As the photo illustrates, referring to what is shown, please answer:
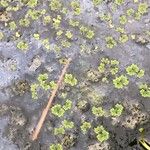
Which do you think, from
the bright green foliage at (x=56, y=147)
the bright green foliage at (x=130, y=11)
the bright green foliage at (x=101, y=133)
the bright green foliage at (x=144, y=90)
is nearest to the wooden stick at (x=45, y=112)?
the bright green foliage at (x=56, y=147)

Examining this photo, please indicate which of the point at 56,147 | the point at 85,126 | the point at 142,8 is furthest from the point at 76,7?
the point at 56,147

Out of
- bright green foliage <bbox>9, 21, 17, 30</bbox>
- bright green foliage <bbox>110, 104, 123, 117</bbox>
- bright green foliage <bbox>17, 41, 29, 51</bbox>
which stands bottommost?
bright green foliage <bbox>110, 104, 123, 117</bbox>

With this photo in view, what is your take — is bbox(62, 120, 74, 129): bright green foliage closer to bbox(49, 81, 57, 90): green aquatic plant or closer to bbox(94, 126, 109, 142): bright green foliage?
bbox(94, 126, 109, 142): bright green foliage

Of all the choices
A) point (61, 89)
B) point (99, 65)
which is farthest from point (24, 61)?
point (99, 65)

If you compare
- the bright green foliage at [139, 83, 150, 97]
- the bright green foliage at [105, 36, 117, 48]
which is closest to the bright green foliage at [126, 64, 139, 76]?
the bright green foliage at [139, 83, 150, 97]

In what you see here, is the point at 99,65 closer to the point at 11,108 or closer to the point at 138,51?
the point at 138,51

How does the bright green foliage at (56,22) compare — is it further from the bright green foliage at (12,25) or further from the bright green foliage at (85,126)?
the bright green foliage at (85,126)
